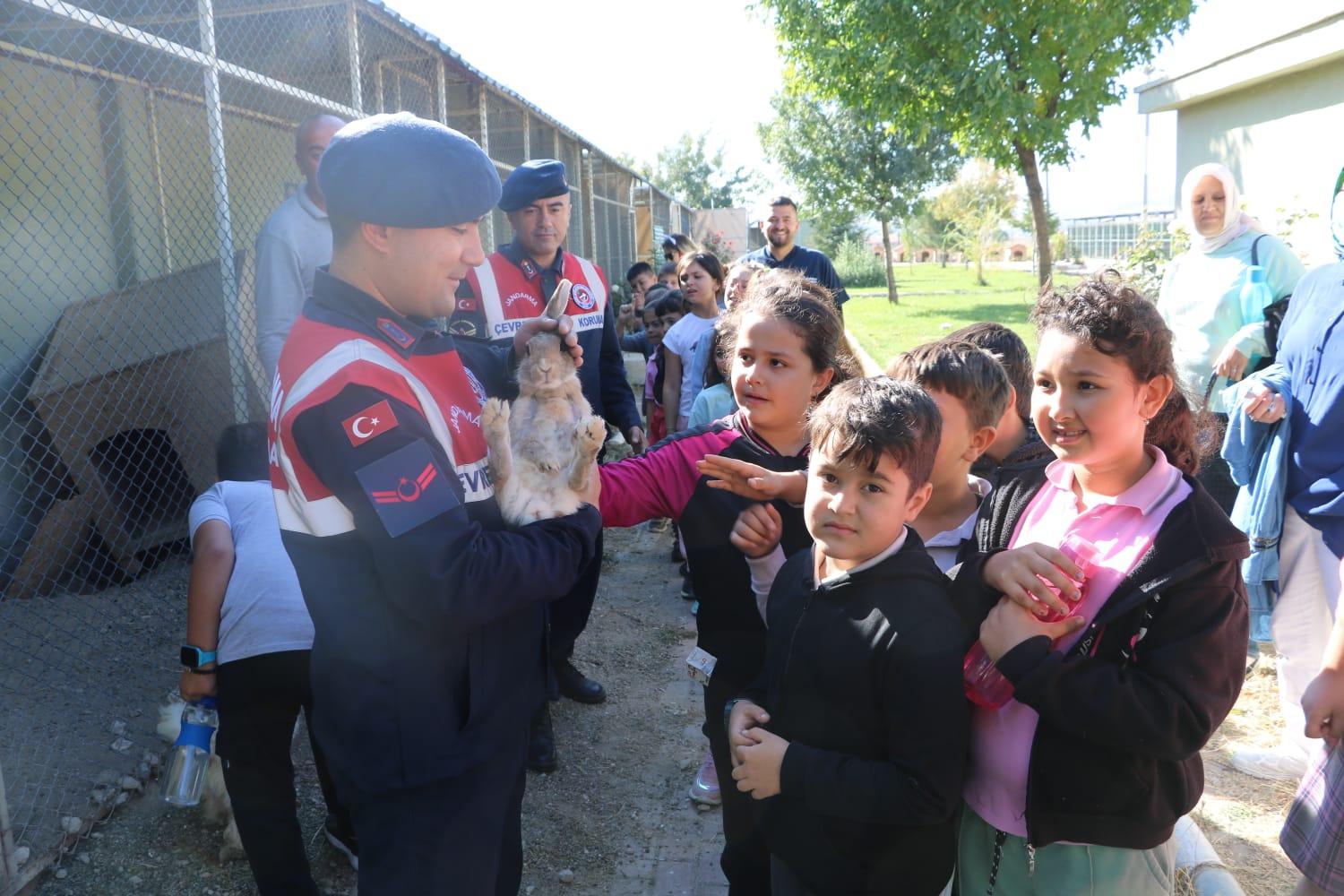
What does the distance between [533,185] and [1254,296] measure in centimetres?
351

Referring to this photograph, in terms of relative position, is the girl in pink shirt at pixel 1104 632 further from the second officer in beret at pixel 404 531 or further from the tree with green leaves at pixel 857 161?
the tree with green leaves at pixel 857 161

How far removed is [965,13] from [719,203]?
45.9 meters

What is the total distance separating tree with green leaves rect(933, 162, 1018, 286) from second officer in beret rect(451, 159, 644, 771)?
41304 millimetres

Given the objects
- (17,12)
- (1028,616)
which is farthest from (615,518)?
(17,12)

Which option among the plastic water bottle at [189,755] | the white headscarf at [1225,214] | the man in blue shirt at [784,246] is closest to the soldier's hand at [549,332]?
the plastic water bottle at [189,755]

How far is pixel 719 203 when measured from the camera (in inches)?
2160

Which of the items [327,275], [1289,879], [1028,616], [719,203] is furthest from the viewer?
[719,203]

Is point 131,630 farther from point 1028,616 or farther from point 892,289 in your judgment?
point 892,289

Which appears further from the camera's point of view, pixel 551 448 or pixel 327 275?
pixel 551 448

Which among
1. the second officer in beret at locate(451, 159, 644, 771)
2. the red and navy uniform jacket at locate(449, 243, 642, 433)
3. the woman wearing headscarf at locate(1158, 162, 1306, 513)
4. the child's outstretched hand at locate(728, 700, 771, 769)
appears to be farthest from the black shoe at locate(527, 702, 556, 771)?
the woman wearing headscarf at locate(1158, 162, 1306, 513)

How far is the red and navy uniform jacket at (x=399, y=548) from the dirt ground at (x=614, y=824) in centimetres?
158

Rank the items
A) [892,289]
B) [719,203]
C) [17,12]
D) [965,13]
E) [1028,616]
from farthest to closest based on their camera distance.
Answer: [719,203]
[892,289]
[965,13]
[17,12]
[1028,616]

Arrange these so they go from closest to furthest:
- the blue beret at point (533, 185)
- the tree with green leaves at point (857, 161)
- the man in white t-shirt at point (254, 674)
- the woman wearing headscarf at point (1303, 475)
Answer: the man in white t-shirt at point (254, 674) < the woman wearing headscarf at point (1303, 475) < the blue beret at point (533, 185) < the tree with green leaves at point (857, 161)

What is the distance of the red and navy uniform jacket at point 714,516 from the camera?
2.27m
